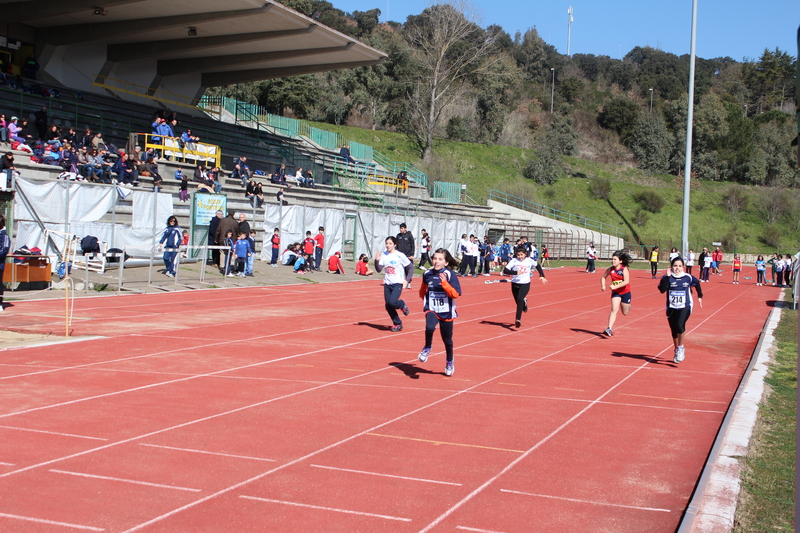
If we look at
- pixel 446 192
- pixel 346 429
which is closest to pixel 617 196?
pixel 446 192

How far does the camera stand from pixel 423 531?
16.4 feet

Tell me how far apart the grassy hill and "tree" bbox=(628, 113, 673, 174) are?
5.97m

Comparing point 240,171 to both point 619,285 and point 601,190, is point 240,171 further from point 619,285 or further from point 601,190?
point 601,190

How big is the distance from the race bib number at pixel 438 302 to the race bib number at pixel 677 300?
14.7 ft

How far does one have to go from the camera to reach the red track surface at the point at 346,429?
5320mm

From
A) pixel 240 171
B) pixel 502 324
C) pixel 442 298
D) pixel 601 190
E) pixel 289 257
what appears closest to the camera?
pixel 442 298

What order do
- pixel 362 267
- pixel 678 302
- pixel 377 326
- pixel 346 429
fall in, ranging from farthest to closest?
pixel 362 267
pixel 377 326
pixel 678 302
pixel 346 429

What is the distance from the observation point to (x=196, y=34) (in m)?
37.0

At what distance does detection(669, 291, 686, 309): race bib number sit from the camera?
12.3 m

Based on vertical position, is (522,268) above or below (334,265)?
above

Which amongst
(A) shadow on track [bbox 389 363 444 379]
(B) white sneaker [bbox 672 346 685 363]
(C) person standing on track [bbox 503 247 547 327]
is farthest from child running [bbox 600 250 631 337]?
(A) shadow on track [bbox 389 363 444 379]

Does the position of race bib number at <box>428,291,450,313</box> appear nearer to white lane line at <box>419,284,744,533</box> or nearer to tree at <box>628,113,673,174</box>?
white lane line at <box>419,284,744,533</box>

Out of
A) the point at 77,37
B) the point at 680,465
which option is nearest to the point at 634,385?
the point at 680,465

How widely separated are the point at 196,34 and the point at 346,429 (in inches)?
1331
